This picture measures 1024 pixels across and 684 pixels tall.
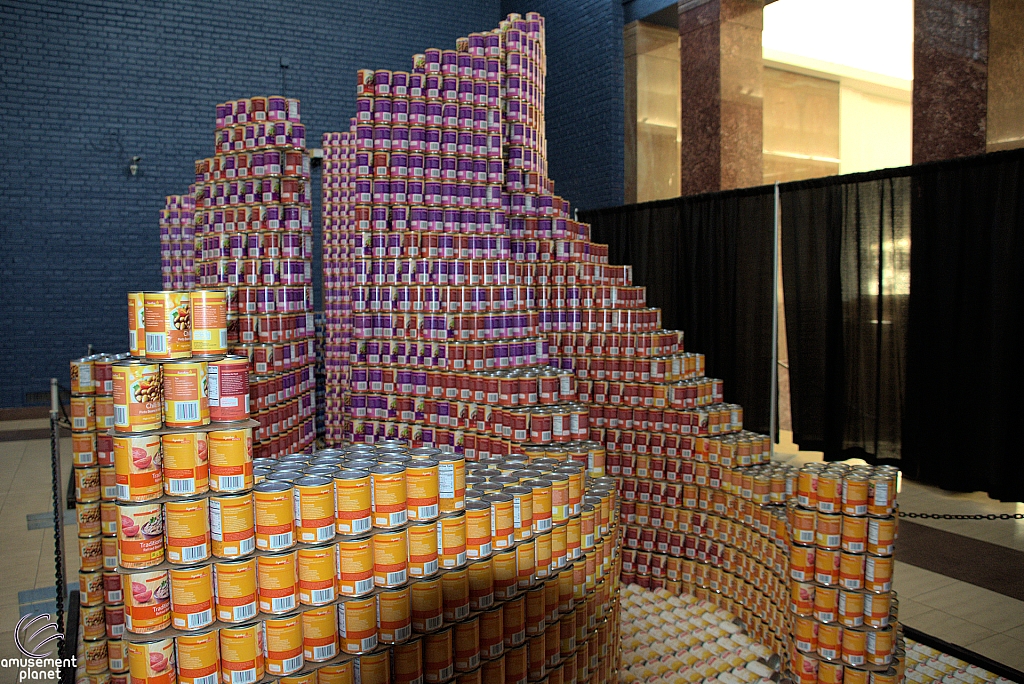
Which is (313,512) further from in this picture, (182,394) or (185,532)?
(182,394)

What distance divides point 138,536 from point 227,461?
1.13 feet

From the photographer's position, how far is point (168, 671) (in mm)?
2271

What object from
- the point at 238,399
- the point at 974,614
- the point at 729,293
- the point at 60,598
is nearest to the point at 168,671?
the point at 238,399

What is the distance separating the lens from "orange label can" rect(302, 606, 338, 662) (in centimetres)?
241

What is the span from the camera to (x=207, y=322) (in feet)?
8.37

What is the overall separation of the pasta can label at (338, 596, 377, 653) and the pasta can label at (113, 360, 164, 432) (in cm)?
89

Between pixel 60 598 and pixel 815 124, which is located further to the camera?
pixel 815 124

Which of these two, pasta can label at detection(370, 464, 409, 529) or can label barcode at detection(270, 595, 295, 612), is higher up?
pasta can label at detection(370, 464, 409, 529)

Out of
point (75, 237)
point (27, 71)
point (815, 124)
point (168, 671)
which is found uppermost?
point (27, 71)

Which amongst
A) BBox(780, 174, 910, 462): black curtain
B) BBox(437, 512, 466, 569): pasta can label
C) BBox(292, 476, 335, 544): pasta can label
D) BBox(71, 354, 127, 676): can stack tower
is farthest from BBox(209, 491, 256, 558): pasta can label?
BBox(780, 174, 910, 462): black curtain

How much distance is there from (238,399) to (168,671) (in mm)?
885

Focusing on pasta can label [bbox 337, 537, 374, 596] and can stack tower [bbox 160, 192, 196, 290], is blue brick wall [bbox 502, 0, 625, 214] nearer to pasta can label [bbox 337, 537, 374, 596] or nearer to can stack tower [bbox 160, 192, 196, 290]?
can stack tower [bbox 160, 192, 196, 290]

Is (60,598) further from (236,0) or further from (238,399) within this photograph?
(236,0)

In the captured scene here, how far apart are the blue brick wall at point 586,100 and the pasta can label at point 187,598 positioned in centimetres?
1021
